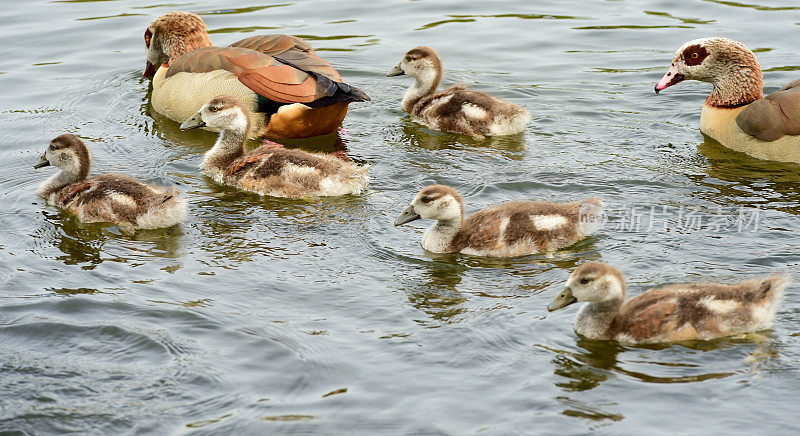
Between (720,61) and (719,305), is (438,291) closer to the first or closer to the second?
(719,305)

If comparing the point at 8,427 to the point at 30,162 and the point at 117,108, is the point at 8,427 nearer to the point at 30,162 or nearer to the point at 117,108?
the point at 30,162

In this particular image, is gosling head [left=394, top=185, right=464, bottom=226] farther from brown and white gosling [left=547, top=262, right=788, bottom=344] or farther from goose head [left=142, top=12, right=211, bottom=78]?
goose head [left=142, top=12, right=211, bottom=78]

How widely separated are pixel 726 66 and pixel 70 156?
630 cm

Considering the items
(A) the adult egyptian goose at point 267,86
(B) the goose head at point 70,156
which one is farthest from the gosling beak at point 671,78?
(B) the goose head at point 70,156

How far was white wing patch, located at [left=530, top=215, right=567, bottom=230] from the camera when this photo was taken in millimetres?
7488

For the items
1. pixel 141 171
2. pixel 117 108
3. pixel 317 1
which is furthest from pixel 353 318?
pixel 317 1

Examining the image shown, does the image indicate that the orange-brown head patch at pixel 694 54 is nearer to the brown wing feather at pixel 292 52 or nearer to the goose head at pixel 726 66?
the goose head at pixel 726 66

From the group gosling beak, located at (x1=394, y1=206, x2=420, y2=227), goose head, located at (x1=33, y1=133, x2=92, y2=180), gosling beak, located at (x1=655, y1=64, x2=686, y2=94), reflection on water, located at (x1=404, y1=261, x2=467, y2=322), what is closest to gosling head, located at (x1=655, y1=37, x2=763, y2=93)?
gosling beak, located at (x1=655, y1=64, x2=686, y2=94)

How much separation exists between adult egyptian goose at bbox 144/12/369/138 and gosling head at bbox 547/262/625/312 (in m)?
A: 4.32

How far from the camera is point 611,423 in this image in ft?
17.5

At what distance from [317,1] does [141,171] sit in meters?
6.66

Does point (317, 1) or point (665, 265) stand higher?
point (317, 1)

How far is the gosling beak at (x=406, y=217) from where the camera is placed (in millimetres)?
7669

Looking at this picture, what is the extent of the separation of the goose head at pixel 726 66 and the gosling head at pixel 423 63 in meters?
2.50
